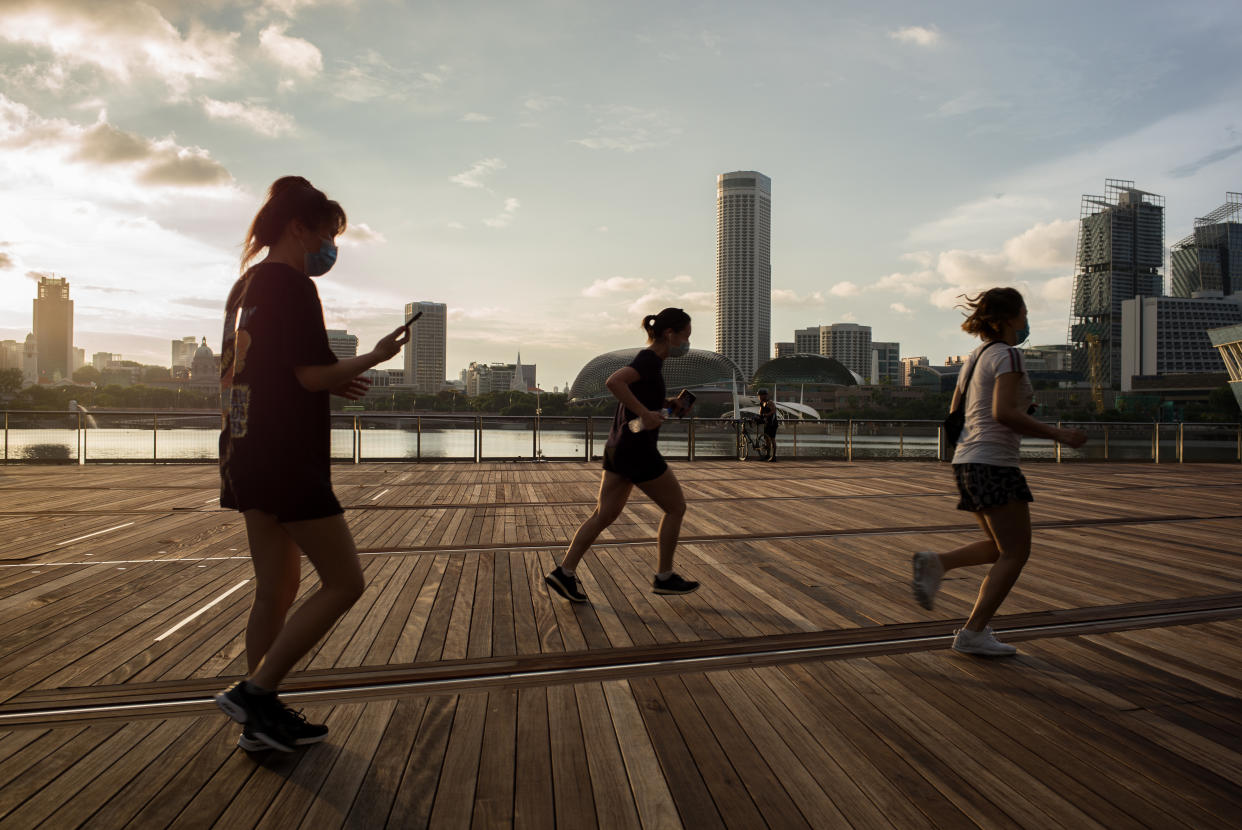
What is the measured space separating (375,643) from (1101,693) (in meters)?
2.91

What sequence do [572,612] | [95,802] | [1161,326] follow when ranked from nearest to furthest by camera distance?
[95,802] → [572,612] → [1161,326]

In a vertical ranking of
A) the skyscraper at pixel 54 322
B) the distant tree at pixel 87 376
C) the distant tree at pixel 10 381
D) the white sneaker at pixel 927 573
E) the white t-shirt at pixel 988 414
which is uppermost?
the skyscraper at pixel 54 322

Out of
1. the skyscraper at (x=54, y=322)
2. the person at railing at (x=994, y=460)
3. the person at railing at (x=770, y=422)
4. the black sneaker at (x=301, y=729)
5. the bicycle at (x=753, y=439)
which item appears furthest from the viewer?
the skyscraper at (x=54, y=322)

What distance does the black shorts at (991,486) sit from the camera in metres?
2.94

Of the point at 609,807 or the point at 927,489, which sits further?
the point at 927,489

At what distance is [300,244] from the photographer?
222 cm

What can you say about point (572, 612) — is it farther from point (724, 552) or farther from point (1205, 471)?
point (1205, 471)

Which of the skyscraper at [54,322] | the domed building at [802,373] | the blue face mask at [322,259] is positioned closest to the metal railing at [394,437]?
the blue face mask at [322,259]

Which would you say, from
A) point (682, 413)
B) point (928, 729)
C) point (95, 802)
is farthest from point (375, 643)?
point (928, 729)

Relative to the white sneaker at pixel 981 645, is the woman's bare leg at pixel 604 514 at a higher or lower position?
higher

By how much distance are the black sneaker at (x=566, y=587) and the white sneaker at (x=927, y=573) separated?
1672 millimetres

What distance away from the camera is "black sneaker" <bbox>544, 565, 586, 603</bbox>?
12.5 ft

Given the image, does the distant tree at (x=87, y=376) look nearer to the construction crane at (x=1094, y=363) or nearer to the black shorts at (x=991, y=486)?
the black shorts at (x=991, y=486)

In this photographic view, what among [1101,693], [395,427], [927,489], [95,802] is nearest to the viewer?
[95,802]
